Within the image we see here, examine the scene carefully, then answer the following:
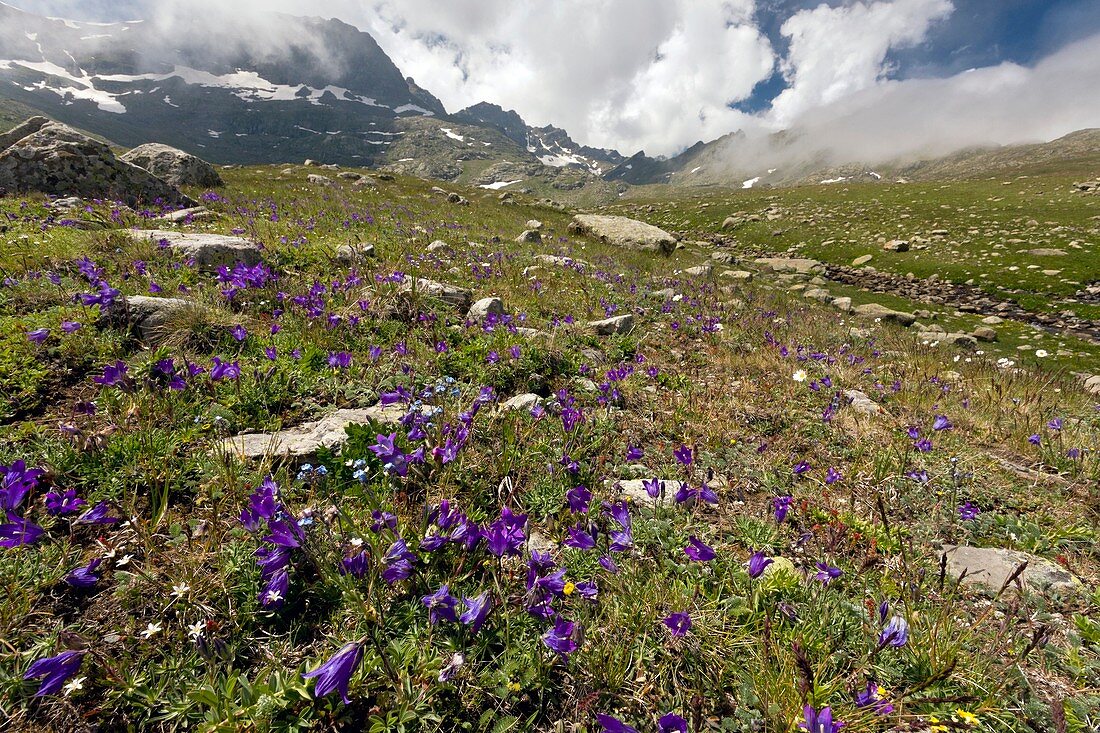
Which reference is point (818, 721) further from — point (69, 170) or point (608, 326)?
point (69, 170)

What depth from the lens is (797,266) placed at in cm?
2291

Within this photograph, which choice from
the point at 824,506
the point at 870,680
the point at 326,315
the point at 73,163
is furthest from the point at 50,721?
the point at 73,163

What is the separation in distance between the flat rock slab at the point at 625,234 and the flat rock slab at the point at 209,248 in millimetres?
15156

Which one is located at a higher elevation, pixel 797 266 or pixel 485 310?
pixel 485 310

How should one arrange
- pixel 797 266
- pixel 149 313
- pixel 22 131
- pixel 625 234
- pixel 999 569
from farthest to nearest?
1. pixel 797 266
2. pixel 625 234
3. pixel 22 131
4. pixel 149 313
5. pixel 999 569

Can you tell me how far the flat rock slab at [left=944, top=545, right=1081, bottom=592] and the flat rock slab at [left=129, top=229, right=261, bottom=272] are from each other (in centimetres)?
823

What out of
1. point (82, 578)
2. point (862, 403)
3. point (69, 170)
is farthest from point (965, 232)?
point (69, 170)

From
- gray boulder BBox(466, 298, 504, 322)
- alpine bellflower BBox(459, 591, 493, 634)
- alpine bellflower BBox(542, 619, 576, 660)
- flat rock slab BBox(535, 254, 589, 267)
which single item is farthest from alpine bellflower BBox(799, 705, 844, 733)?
flat rock slab BBox(535, 254, 589, 267)

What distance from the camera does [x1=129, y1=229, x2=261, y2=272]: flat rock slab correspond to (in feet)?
19.7

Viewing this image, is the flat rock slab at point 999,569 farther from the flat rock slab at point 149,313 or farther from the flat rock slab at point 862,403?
the flat rock slab at point 149,313

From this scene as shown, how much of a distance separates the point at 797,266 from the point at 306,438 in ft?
82.4

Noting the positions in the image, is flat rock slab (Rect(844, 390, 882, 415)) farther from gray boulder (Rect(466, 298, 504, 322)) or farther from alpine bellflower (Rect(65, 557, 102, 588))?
alpine bellflower (Rect(65, 557, 102, 588))

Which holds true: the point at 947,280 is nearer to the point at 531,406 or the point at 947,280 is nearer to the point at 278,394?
the point at 531,406

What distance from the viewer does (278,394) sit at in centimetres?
383
